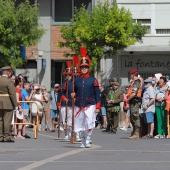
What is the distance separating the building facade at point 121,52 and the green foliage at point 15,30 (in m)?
4.68

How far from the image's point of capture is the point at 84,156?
59.5 feet

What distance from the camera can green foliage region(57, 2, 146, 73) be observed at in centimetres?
4566

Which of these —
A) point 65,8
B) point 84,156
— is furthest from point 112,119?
point 65,8

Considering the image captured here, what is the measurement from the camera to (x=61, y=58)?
167 feet

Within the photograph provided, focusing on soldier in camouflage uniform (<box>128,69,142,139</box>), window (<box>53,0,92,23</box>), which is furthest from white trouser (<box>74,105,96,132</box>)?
window (<box>53,0,92,23</box>)

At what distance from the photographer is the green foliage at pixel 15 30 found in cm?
4488

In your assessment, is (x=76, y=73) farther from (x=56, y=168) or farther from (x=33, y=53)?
(x=33, y=53)

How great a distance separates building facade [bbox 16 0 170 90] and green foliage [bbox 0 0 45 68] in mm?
4680

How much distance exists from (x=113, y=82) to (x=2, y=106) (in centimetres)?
922

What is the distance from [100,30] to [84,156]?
1100 inches

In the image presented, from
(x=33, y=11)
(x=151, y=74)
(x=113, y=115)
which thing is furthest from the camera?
(x=151, y=74)

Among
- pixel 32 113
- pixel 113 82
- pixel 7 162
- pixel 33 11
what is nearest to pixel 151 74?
pixel 33 11

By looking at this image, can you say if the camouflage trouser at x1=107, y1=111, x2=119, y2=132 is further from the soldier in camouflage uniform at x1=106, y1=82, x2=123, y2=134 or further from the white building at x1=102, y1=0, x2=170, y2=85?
→ the white building at x1=102, y1=0, x2=170, y2=85

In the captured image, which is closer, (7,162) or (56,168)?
(56,168)
